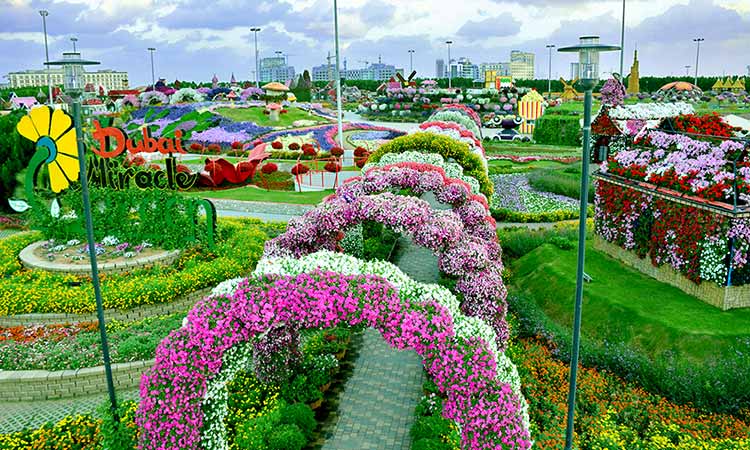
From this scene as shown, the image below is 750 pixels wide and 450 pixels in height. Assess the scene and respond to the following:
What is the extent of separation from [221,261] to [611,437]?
10.1 meters

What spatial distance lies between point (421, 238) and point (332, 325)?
12.5ft

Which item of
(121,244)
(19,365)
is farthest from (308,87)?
(19,365)

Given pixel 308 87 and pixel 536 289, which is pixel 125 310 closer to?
pixel 536 289

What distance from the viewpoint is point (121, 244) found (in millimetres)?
17391

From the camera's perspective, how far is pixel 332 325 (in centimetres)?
801

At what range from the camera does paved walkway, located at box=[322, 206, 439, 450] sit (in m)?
10.0

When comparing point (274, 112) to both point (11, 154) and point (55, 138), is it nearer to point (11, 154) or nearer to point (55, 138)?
point (11, 154)

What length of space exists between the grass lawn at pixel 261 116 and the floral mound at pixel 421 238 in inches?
1681

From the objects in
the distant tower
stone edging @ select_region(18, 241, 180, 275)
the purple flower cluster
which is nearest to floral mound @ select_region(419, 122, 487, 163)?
stone edging @ select_region(18, 241, 180, 275)

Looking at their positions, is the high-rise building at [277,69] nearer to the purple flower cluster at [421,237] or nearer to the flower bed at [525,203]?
the flower bed at [525,203]

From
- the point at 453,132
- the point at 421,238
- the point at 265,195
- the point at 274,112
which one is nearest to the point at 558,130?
the point at 274,112

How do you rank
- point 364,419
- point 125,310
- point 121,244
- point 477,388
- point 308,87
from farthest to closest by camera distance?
1. point 308,87
2. point 121,244
3. point 125,310
4. point 364,419
5. point 477,388

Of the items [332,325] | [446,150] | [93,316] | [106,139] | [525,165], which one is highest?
[106,139]

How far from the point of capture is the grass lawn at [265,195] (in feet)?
86.0
